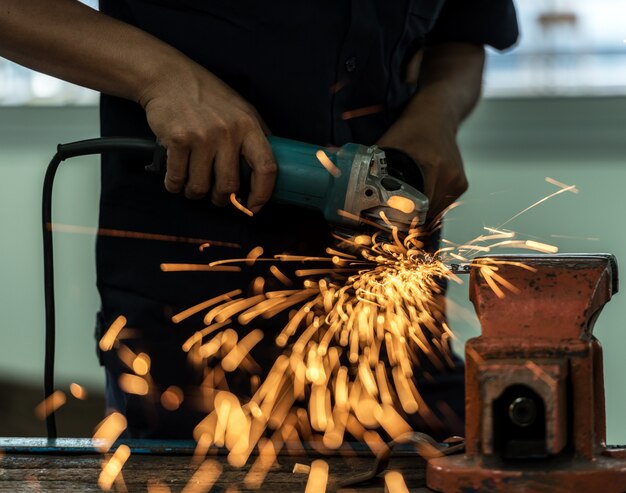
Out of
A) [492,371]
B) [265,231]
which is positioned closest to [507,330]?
[492,371]

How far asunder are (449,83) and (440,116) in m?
0.11

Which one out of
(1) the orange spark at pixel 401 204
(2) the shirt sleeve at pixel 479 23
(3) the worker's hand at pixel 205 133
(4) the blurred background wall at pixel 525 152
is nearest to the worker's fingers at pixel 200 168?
(3) the worker's hand at pixel 205 133

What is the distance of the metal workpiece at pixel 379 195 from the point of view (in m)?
1.11

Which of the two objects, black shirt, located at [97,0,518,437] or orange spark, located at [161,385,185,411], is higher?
black shirt, located at [97,0,518,437]

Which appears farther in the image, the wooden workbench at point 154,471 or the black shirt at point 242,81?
the black shirt at point 242,81

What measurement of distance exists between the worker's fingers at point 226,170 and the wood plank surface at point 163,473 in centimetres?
32

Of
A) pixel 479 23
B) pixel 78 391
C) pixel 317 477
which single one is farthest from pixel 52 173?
pixel 78 391

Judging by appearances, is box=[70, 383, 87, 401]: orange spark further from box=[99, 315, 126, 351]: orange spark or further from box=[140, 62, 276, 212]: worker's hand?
box=[140, 62, 276, 212]: worker's hand

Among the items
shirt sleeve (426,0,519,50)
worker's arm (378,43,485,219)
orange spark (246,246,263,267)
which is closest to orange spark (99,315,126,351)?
orange spark (246,246,263,267)

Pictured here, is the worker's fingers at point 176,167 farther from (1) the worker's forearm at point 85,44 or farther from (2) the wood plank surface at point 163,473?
(2) the wood plank surface at point 163,473

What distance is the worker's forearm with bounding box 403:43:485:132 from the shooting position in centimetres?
134

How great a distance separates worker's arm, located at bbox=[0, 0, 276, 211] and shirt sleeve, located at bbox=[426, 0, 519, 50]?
0.53 meters

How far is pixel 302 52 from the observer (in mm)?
1186

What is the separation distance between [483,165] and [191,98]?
1.72 m
